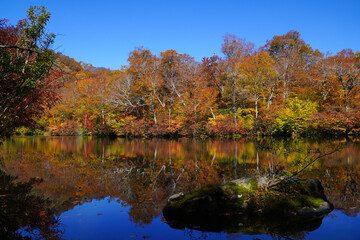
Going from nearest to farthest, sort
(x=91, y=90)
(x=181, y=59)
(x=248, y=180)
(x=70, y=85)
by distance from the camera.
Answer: (x=248, y=180) < (x=181, y=59) < (x=91, y=90) < (x=70, y=85)

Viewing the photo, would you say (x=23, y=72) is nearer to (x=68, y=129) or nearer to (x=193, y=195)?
(x=193, y=195)

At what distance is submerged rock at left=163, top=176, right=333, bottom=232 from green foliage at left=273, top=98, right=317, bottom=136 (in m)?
20.4

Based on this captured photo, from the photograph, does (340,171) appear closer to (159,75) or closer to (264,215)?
(264,215)

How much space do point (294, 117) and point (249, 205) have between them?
2174cm

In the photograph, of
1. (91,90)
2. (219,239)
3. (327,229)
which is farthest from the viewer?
(91,90)

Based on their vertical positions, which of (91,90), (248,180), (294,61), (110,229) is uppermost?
(294,61)

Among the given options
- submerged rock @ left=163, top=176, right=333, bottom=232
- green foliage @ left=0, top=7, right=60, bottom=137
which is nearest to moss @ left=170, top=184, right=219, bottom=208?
submerged rock @ left=163, top=176, right=333, bottom=232

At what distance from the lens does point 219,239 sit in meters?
3.46

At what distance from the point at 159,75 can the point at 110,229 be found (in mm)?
26763

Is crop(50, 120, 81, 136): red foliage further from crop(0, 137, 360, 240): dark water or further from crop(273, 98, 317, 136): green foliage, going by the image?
crop(273, 98, 317, 136): green foliage

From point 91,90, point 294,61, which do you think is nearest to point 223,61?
point 294,61

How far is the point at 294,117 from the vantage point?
922 inches

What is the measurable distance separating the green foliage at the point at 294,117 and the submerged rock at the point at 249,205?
803 inches

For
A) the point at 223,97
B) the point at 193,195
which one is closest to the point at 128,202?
the point at 193,195
